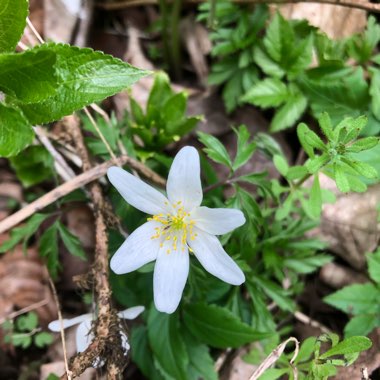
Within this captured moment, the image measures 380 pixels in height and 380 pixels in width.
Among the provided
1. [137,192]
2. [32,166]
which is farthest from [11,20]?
[32,166]

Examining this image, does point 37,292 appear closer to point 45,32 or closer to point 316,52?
point 45,32

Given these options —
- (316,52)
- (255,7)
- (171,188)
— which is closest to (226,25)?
(255,7)

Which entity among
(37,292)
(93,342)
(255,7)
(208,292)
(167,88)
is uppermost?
(255,7)

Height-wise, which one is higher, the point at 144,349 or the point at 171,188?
the point at 171,188

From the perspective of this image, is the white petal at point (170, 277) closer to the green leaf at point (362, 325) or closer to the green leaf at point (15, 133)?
the green leaf at point (15, 133)

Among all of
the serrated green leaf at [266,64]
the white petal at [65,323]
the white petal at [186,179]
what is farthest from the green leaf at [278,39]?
the white petal at [65,323]

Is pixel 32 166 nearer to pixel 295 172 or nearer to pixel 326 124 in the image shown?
pixel 295 172

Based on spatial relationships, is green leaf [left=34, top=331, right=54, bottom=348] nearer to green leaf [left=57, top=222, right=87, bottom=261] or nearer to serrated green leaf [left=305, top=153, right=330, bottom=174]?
green leaf [left=57, top=222, right=87, bottom=261]

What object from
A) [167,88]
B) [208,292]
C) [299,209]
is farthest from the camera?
[167,88]
